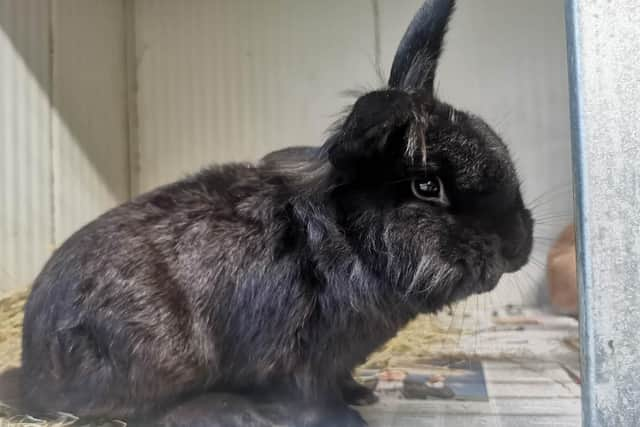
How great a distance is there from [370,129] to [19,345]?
1561 millimetres

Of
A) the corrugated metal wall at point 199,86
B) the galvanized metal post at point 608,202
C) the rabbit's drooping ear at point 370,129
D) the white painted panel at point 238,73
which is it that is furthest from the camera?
the white painted panel at point 238,73

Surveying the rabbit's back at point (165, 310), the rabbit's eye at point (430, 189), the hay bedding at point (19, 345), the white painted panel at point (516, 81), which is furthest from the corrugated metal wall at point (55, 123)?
the rabbit's eye at point (430, 189)

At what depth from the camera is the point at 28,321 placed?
1746mm

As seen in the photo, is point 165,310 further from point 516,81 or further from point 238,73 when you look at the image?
point 516,81

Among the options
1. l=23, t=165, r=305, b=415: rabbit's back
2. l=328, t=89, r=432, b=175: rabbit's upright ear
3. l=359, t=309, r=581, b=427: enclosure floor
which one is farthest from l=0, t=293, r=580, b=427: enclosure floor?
l=328, t=89, r=432, b=175: rabbit's upright ear

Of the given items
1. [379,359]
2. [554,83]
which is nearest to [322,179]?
[379,359]

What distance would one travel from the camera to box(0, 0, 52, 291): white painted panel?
7.84 ft

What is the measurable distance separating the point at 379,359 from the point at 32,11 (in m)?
1.97

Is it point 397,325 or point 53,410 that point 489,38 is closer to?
point 397,325

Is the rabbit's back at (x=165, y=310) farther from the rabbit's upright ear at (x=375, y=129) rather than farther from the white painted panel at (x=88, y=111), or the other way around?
the white painted panel at (x=88, y=111)

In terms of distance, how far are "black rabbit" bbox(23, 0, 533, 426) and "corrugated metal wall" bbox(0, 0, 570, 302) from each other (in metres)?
0.85

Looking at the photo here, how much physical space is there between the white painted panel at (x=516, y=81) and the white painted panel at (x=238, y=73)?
0.78 feet

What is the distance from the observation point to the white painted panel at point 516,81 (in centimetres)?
244

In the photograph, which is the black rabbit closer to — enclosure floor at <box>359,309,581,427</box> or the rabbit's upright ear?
the rabbit's upright ear
